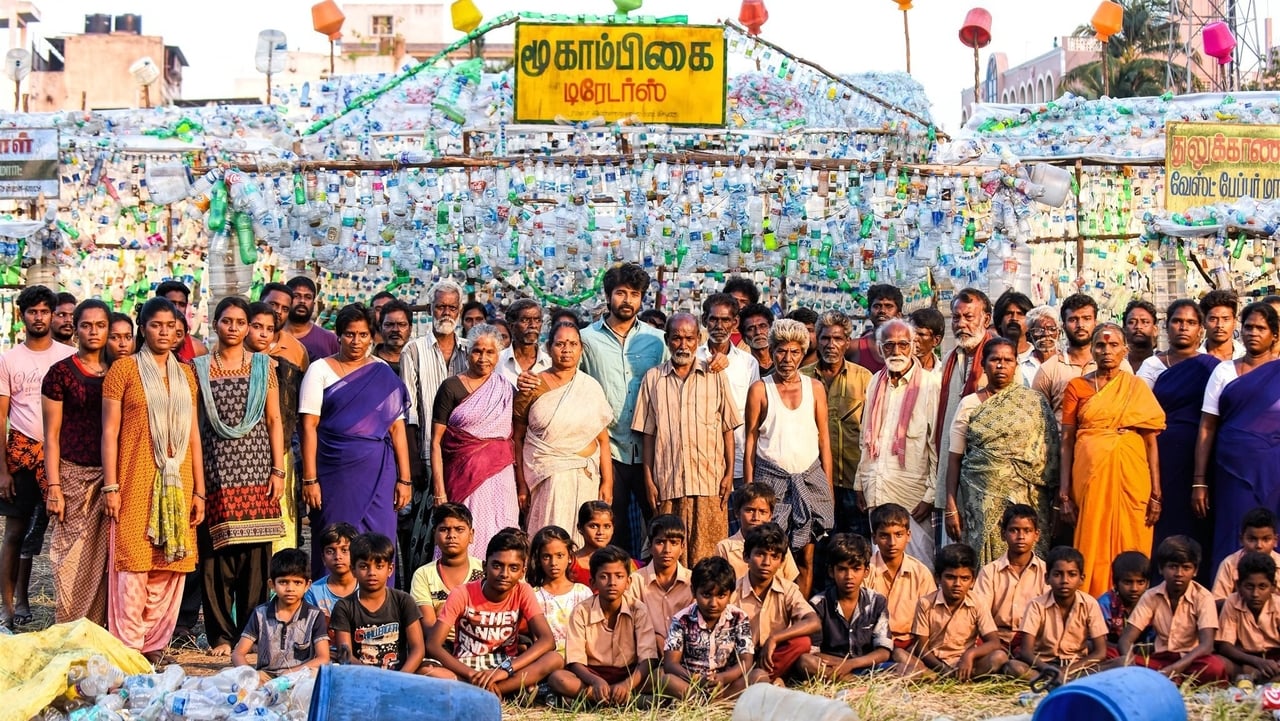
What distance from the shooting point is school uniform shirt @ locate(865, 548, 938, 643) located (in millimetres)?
5379

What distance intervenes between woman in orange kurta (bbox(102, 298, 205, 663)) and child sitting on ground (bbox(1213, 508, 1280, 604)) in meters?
3.79

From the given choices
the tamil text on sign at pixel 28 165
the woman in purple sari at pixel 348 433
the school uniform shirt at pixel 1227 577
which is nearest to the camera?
the school uniform shirt at pixel 1227 577

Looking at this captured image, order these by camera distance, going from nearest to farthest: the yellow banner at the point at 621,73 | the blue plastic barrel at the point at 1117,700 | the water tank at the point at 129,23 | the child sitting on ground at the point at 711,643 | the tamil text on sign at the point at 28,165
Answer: the blue plastic barrel at the point at 1117,700 → the child sitting on ground at the point at 711,643 → the yellow banner at the point at 621,73 → the tamil text on sign at the point at 28,165 → the water tank at the point at 129,23

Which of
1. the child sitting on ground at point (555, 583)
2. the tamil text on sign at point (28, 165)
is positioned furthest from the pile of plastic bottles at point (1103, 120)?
the child sitting on ground at point (555, 583)

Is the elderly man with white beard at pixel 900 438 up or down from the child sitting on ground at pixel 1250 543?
up

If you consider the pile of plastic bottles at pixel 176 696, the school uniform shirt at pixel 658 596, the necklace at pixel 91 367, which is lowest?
the pile of plastic bottles at pixel 176 696

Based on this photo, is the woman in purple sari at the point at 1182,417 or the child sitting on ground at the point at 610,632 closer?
the child sitting on ground at the point at 610,632

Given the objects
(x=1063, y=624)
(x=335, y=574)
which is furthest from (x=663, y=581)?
(x=1063, y=624)

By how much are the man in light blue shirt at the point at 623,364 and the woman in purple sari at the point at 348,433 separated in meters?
0.91

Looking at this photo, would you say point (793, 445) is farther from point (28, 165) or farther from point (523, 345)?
point (28, 165)

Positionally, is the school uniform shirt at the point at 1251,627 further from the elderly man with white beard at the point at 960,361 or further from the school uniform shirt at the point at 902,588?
the elderly man with white beard at the point at 960,361

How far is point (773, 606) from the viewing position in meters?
5.25

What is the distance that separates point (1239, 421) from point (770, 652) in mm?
2107

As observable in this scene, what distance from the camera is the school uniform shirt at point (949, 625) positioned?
525 centimetres
